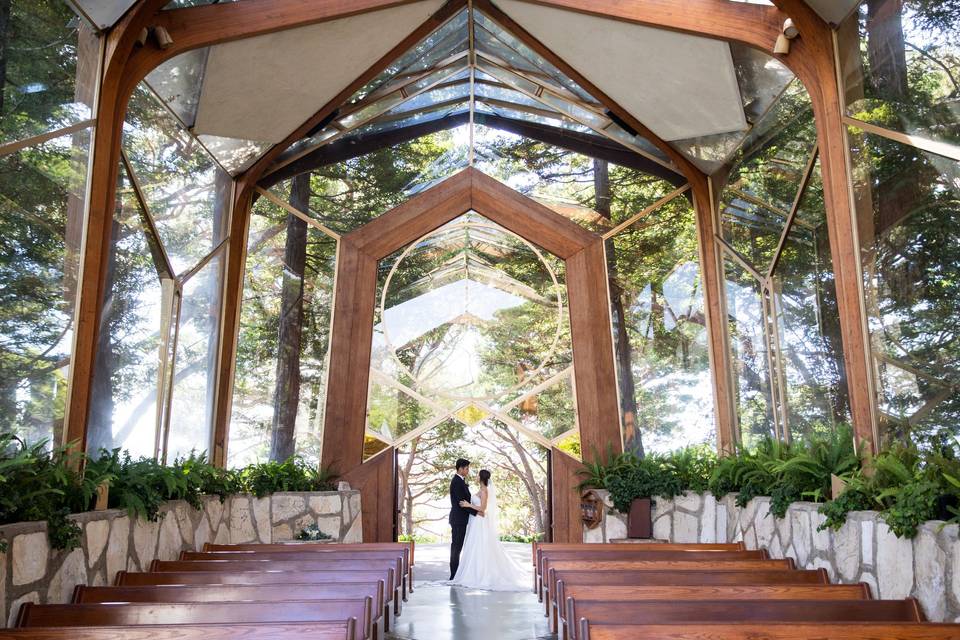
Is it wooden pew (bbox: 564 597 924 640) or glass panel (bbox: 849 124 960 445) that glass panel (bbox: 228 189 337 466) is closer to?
glass panel (bbox: 849 124 960 445)

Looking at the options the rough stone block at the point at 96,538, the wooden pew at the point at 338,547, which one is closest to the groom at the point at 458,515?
the wooden pew at the point at 338,547

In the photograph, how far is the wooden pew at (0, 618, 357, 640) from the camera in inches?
121

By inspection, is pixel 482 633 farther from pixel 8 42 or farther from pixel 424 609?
pixel 8 42

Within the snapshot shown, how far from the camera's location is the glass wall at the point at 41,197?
5.21 meters

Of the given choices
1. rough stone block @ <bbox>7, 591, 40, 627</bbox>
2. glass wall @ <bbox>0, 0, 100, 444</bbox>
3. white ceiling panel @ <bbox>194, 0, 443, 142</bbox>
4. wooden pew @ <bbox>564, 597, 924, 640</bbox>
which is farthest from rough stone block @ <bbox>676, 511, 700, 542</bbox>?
rough stone block @ <bbox>7, 591, 40, 627</bbox>

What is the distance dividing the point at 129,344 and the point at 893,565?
244 inches

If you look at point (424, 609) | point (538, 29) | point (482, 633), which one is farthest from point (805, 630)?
point (538, 29)

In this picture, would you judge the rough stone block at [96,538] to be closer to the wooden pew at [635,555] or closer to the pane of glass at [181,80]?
the wooden pew at [635,555]

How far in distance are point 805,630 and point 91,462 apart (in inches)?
194

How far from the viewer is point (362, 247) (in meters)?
10.8

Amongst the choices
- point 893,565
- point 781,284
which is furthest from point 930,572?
point 781,284

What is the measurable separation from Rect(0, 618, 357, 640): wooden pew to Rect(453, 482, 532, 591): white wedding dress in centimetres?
602

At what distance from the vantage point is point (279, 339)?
402 inches

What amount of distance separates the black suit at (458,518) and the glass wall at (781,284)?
3.33 meters
